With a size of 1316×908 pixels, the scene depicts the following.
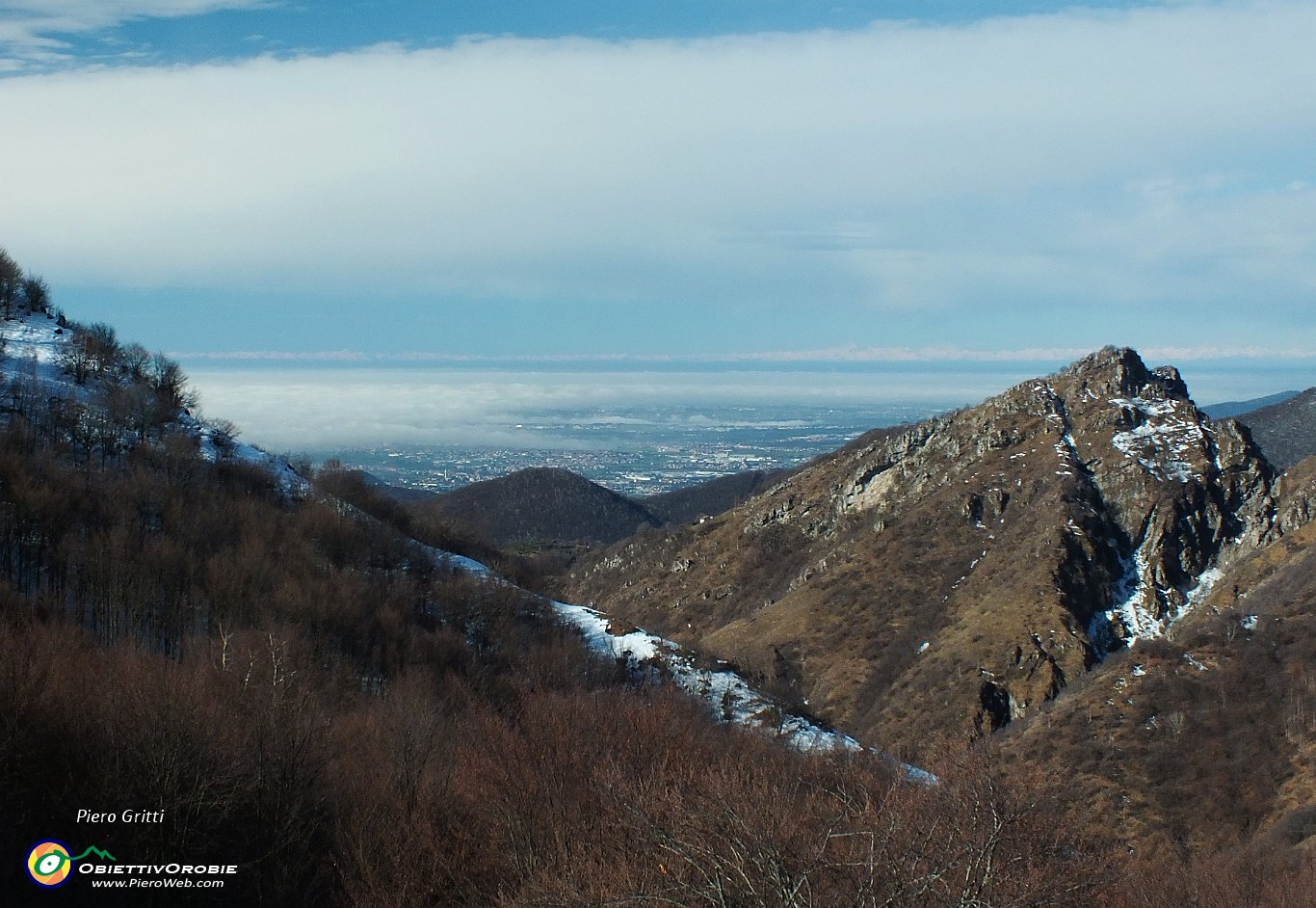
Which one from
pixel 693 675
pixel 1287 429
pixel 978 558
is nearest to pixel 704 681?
pixel 693 675

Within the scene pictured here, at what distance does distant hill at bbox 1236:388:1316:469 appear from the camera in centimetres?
15812

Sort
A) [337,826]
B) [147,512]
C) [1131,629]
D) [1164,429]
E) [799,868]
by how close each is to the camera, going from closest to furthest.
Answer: [799,868] < [337,826] < [147,512] < [1131,629] < [1164,429]

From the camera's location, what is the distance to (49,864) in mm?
15680

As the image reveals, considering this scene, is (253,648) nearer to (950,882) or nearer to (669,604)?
(950,882)

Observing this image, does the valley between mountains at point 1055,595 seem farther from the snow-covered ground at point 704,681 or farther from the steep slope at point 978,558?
the snow-covered ground at point 704,681

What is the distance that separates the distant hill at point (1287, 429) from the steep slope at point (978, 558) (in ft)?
170

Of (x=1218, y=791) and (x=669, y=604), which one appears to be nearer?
(x=1218, y=791)

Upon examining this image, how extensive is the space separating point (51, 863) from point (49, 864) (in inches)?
1.2

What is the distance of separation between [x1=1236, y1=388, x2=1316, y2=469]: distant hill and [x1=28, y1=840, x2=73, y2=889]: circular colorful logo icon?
16828 centimetres

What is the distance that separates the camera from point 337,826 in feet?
60.5

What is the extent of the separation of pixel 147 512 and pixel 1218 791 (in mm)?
56456

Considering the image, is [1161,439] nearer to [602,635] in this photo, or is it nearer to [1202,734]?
[1202,734]

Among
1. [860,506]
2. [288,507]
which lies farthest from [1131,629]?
[288,507]

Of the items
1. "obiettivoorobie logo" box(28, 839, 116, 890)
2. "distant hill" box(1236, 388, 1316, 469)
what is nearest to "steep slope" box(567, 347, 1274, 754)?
"distant hill" box(1236, 388, 1316, 469)
